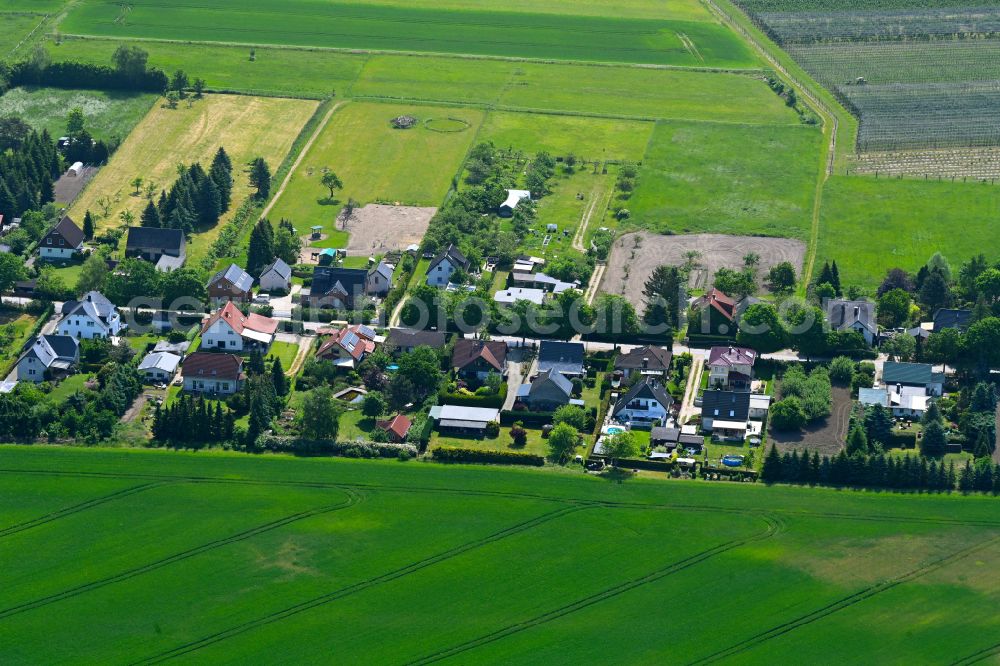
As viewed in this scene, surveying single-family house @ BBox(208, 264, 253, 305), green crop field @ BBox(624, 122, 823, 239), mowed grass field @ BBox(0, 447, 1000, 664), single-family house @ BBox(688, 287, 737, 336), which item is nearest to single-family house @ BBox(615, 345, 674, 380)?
single-family house @ BBox(688, 287, 737, 336)

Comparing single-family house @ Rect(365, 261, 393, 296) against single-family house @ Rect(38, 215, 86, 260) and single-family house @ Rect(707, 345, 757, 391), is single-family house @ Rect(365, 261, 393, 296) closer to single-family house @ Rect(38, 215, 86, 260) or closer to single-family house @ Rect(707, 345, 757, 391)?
single-family house @ Rect(38, 215, 86, 260)

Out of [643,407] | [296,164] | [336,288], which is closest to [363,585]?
[643,407]

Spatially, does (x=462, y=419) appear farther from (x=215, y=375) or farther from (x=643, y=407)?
(x=215, y=375)

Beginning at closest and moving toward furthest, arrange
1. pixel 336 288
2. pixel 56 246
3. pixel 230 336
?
pixel 230 336 → pixel 336 288 → pixel 56 246

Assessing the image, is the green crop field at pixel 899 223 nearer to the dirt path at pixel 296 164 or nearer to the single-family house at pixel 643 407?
the single-family house at pixel 643 407

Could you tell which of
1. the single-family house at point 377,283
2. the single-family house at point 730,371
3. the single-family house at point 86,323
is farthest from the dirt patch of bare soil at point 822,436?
the single-family house at point 86,323

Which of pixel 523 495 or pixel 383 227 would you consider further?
pixel 383 227
